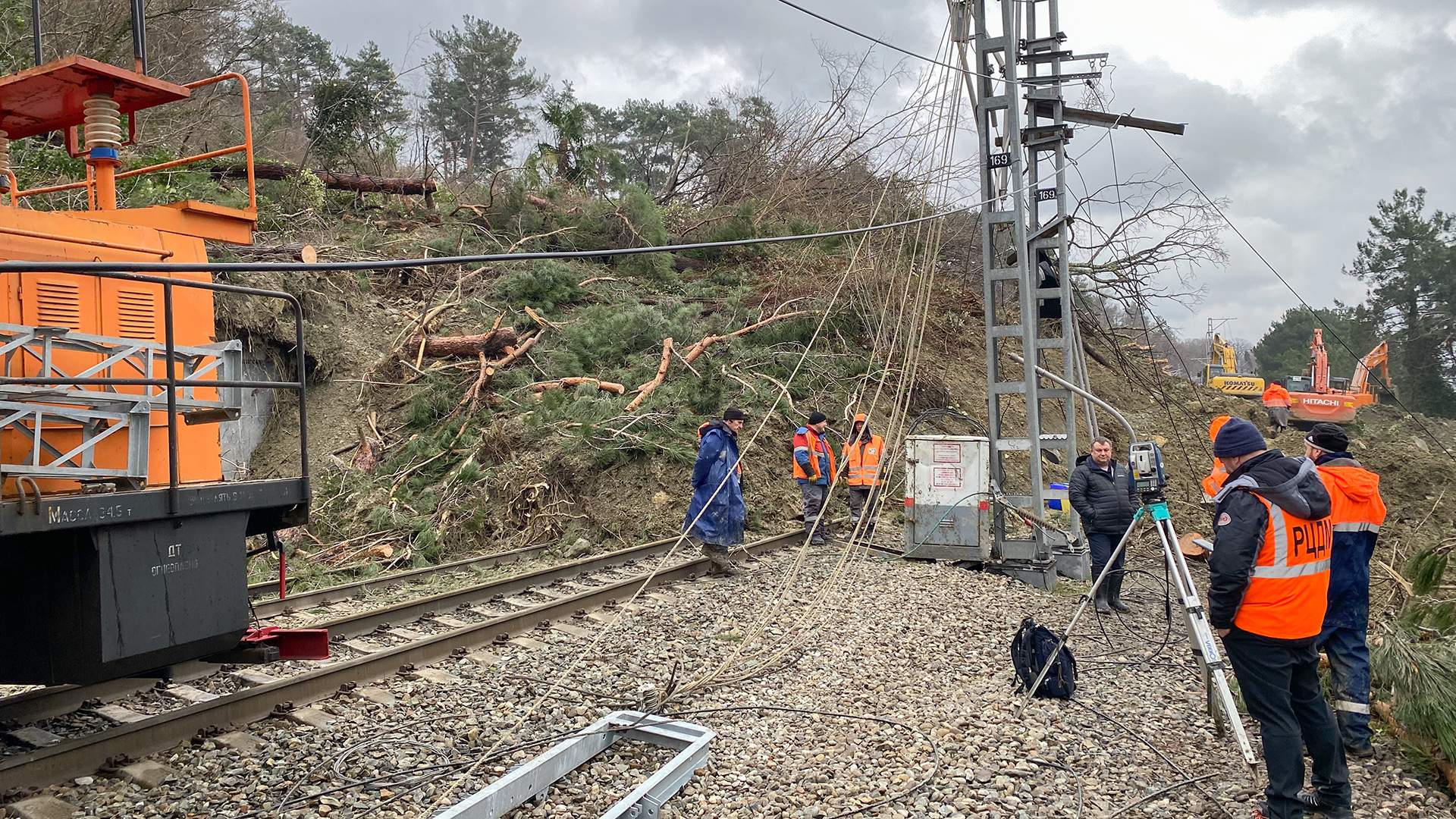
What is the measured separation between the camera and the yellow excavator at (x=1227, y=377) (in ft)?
90.7

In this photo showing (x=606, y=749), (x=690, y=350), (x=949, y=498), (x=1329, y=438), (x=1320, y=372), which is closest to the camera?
(x=606, y=749)

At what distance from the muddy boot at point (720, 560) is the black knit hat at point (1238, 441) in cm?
587

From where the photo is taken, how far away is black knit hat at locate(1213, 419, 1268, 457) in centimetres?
450

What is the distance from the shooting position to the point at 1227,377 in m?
27.9

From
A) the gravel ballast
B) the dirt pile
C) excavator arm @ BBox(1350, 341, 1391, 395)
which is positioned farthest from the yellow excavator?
the gravel ballast

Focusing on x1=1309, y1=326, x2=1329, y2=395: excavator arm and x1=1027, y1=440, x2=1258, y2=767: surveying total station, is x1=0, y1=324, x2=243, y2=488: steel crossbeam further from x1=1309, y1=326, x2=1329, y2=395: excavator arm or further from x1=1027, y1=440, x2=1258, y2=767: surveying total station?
x1=1309, y1=326, x2=1329, y2=395: excavator arm

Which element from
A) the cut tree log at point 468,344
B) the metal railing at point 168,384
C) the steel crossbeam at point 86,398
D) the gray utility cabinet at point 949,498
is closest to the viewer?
the metal railing at point 168,384

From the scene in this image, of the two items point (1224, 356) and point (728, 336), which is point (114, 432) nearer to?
point (728, 336)

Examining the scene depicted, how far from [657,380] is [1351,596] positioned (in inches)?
429

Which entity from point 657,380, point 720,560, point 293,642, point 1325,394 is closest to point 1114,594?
point 720,560

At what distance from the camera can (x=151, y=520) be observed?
4172mm

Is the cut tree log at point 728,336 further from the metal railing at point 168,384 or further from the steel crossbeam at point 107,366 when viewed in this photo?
the metal railing at point 168,384

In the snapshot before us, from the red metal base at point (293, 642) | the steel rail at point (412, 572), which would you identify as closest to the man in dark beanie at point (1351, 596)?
the red metal base at point (293, 642)

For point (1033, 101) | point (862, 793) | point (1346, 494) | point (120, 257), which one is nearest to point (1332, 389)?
point (1033, 101)
